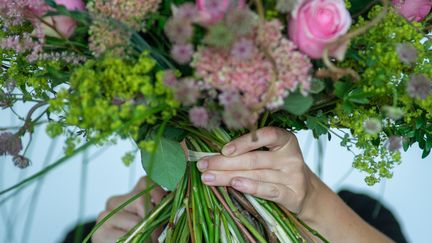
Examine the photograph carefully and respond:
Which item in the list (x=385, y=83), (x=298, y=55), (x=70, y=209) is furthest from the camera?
(x=70, y=209)

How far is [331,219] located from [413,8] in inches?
13.1

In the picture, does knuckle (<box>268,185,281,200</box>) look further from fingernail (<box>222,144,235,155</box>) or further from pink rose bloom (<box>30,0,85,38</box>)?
pink rose bloom (<box>30,0,85,38</box>)

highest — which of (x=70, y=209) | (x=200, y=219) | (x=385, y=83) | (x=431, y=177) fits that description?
(x=385, y=83)

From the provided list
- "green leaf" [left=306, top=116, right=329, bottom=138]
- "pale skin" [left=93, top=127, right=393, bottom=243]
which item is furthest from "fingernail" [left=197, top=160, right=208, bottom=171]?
"green leaf" [left=306, top=116, right=329, bottom=138]

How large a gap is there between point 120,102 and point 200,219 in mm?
216

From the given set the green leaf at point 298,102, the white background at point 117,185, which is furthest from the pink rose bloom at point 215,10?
the white background at point 117,185

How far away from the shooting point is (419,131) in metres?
0.73

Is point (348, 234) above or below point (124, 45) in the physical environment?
below

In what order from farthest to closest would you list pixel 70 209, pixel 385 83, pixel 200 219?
pixel 70 209 → pixel 200 219 → pixel 385 83

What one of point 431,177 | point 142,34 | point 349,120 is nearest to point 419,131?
point 349,120

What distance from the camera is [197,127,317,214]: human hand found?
0.74m

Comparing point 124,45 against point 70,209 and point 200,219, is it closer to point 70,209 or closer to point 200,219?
point 200,219

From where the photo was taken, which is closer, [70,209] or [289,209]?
[289,209]

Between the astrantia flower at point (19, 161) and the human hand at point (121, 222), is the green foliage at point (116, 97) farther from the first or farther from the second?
the human hand at point (121, 222)
